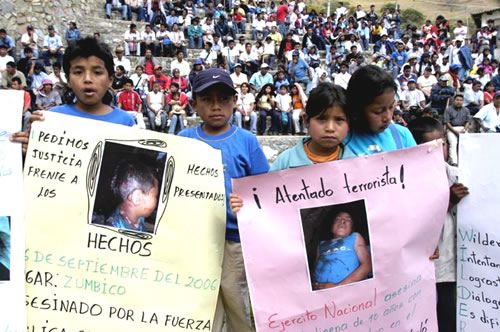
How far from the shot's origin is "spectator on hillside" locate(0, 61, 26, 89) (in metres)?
12.7

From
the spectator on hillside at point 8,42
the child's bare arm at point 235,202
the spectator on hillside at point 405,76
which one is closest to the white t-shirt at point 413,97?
the spectator on hillside at point 405,76

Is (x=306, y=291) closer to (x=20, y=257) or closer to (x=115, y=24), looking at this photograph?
(x=20, y=257)

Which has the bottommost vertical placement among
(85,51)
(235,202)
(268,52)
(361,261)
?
(361,261)

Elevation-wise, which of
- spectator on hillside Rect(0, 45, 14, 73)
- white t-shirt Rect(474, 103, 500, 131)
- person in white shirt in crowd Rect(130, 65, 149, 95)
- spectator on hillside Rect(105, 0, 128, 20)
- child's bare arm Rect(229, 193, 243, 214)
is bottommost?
child's bare arm Rect(229, 193, 243, 214)

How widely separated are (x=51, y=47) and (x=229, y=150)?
46.1ft

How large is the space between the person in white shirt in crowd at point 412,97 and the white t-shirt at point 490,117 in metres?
2.64

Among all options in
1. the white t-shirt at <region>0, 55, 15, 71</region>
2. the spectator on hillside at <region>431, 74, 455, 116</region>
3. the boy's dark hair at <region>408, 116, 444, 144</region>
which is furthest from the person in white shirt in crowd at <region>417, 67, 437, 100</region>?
the boy's dark hair at <region>408, 116, 444, 144</region>

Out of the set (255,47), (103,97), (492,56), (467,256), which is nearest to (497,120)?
(255,47)

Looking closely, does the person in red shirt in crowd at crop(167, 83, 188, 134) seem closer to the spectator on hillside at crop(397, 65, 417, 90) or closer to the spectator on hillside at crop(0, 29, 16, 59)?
the spectator on hillside at crop(0, 29, 16, 59)

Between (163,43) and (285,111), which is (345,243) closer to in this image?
(285,111)

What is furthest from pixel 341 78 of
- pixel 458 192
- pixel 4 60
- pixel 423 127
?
pixel 458 192

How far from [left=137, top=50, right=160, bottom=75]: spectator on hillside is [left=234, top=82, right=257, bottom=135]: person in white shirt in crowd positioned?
2581 mm

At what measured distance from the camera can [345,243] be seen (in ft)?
9.11

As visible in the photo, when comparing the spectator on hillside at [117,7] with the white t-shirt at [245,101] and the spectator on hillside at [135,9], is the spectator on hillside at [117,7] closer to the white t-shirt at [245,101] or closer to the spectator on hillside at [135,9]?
the spectator on hillside at [135,9]
